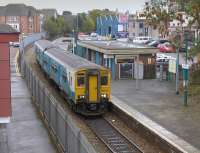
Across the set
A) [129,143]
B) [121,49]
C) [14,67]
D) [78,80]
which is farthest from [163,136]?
[14,67]

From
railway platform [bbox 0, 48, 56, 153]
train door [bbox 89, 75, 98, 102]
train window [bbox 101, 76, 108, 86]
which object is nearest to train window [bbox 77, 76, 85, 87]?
train door [bbox 89, 75, 98, 102]

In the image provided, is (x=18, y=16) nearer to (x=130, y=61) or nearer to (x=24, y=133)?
(x=130, y=61)

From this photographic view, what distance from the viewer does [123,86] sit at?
33844mm

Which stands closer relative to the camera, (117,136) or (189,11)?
(189,11)

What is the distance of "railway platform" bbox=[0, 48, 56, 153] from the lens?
1588cm

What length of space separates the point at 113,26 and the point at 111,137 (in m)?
62.6

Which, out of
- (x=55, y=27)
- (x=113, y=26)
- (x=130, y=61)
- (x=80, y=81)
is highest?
(x=55, y=27)

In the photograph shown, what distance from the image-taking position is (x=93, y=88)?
24.4 metres

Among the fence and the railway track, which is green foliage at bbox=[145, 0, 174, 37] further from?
the railway track

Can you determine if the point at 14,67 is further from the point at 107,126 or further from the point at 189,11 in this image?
the point at 189,11

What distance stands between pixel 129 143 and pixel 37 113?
5.44m

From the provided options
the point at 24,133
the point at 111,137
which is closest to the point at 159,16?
the point at 24,133

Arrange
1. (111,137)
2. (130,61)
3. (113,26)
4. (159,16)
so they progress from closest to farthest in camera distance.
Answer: (159,16)
(111,137)
(130,61)
(113,26)

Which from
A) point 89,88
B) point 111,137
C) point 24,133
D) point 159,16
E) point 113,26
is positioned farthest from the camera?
point 113,26
